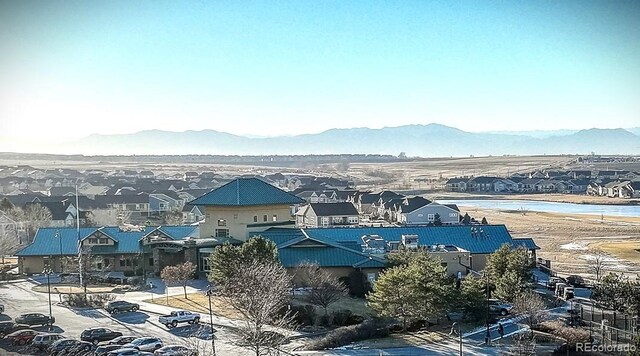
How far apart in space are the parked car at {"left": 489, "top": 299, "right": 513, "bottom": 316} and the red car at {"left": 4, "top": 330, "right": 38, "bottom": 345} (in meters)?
15.6

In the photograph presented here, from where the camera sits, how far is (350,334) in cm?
1969

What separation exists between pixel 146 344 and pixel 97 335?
7.44ft

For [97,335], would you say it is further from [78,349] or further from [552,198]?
[552,198]

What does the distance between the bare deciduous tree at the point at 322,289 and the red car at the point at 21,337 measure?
9.37 m

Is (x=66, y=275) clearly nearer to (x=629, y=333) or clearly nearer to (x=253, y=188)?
(x=253, y=188)

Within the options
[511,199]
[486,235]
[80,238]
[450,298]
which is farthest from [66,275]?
[511,199]

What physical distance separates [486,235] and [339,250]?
928 centimetres

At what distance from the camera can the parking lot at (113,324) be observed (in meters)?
19.1

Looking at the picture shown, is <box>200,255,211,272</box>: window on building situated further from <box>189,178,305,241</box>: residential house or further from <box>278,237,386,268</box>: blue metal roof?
<box>278,237,386,268</box>: blue metal roof

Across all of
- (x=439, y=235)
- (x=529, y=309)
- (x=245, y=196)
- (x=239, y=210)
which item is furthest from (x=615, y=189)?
(x=529, y=309)

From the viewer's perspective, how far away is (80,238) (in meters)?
33.6

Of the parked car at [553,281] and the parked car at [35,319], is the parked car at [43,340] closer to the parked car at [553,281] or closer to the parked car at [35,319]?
the parked car at [35,319]

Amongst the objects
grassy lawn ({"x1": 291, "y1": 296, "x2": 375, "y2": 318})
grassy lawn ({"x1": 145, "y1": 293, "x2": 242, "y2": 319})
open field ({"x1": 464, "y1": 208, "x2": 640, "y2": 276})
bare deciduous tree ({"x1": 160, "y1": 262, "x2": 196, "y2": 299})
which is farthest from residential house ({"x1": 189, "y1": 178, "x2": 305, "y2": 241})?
open field ({"x1": 464, "y1": 208, "x2": 640, "y2": 276})

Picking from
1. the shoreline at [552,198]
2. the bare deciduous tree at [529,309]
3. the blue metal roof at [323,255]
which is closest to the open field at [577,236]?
the blue metal roof at [323,255]
